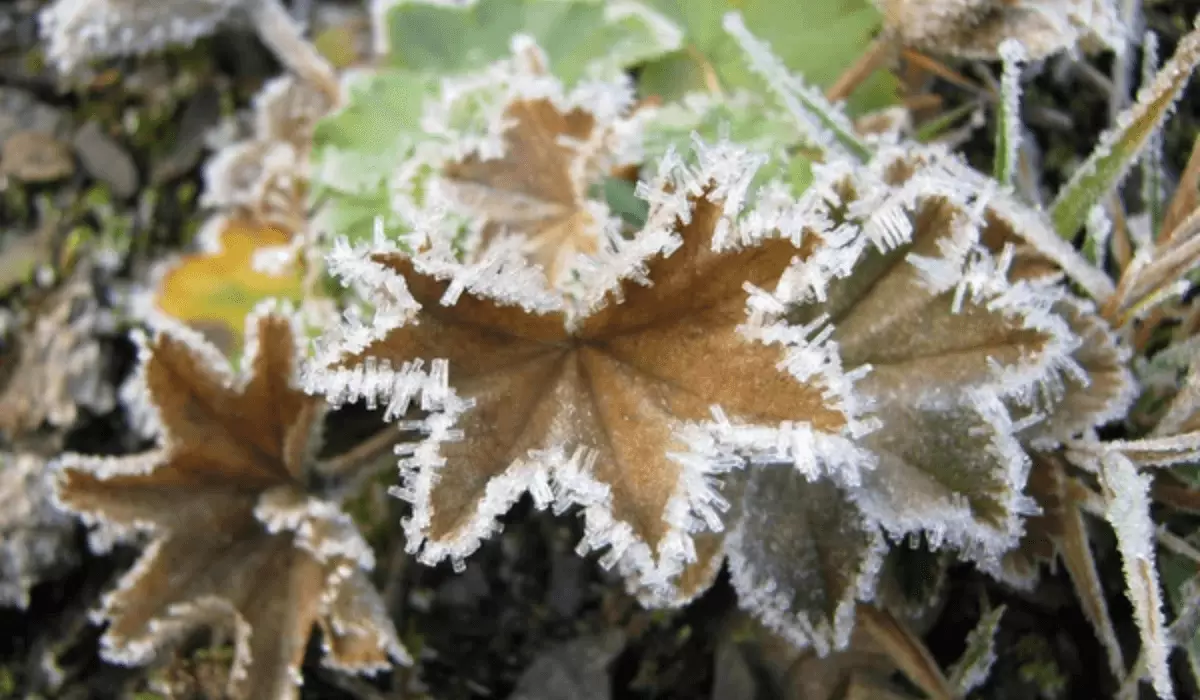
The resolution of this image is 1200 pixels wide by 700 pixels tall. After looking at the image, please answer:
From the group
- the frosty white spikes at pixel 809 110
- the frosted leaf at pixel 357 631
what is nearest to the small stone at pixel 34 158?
the frosted leaf at pixel 357 631

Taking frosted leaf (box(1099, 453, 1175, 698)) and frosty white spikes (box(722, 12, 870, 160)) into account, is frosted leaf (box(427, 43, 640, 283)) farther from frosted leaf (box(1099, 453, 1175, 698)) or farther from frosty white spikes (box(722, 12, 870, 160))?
frosted leaf (box(1099, 453, 1175, 698))

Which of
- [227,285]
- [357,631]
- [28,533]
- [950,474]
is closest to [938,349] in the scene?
[950,474]

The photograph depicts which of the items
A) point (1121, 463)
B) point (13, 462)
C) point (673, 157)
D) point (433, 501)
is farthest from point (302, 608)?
point (1121, 463)

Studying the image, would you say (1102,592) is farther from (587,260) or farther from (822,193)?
(587,260)

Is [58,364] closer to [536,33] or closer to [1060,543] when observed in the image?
[536,33]

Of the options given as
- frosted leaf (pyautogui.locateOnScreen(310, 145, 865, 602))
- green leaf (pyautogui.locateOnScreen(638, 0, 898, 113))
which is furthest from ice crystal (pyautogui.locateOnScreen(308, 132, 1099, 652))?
green leaf (pyautogui.locateOnScreen(638, 0, 898, 113))

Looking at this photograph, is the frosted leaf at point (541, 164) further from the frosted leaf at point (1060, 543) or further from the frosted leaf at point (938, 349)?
the frosted leaf at point (1060, 543)
